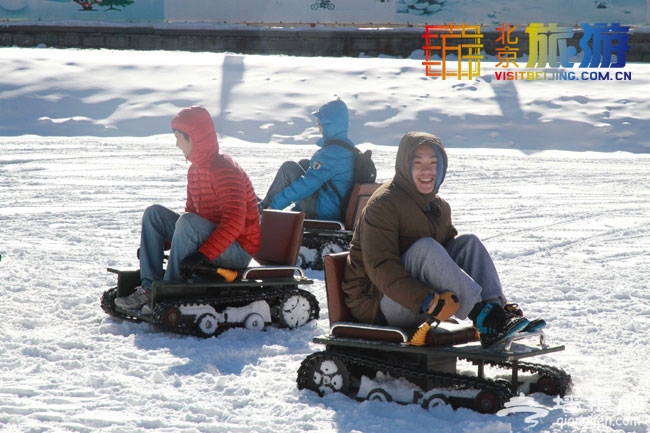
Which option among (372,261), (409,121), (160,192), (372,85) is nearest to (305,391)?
(372,261)

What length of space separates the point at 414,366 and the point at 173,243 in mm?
1902

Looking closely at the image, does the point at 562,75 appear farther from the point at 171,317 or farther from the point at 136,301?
the point at 171,317

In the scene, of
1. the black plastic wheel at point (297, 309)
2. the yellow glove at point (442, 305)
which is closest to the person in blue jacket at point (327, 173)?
the black plastic wheel at point (297, 309)

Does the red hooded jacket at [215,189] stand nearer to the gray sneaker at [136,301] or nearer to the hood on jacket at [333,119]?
the gray sneaker at [136,301]

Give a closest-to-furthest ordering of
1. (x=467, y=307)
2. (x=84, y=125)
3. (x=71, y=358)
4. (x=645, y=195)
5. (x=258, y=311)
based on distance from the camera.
Answer: 1. (x=467, y=307)
2. (x=71, y=358)
3. (x=258, y=311)
4. (x=645, y=195)
5. (x=84, y=125)

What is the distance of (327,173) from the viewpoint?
782 centimetres

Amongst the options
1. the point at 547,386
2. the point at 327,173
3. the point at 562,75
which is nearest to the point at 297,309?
the point at 547,386

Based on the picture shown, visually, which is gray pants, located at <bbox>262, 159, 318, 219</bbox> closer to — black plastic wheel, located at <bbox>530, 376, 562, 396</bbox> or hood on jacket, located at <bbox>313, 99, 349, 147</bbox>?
hood on jacket, located at <bbox>313, 99, 349, 147</bbox>

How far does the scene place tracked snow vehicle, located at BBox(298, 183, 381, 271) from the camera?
793 centimetres

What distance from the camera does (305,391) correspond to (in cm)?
467

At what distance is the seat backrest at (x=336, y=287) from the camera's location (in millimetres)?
4660

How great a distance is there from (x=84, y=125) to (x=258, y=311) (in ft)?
38.2

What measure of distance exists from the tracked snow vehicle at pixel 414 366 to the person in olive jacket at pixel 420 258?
111mm

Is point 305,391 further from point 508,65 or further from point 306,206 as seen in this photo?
point 508,65
